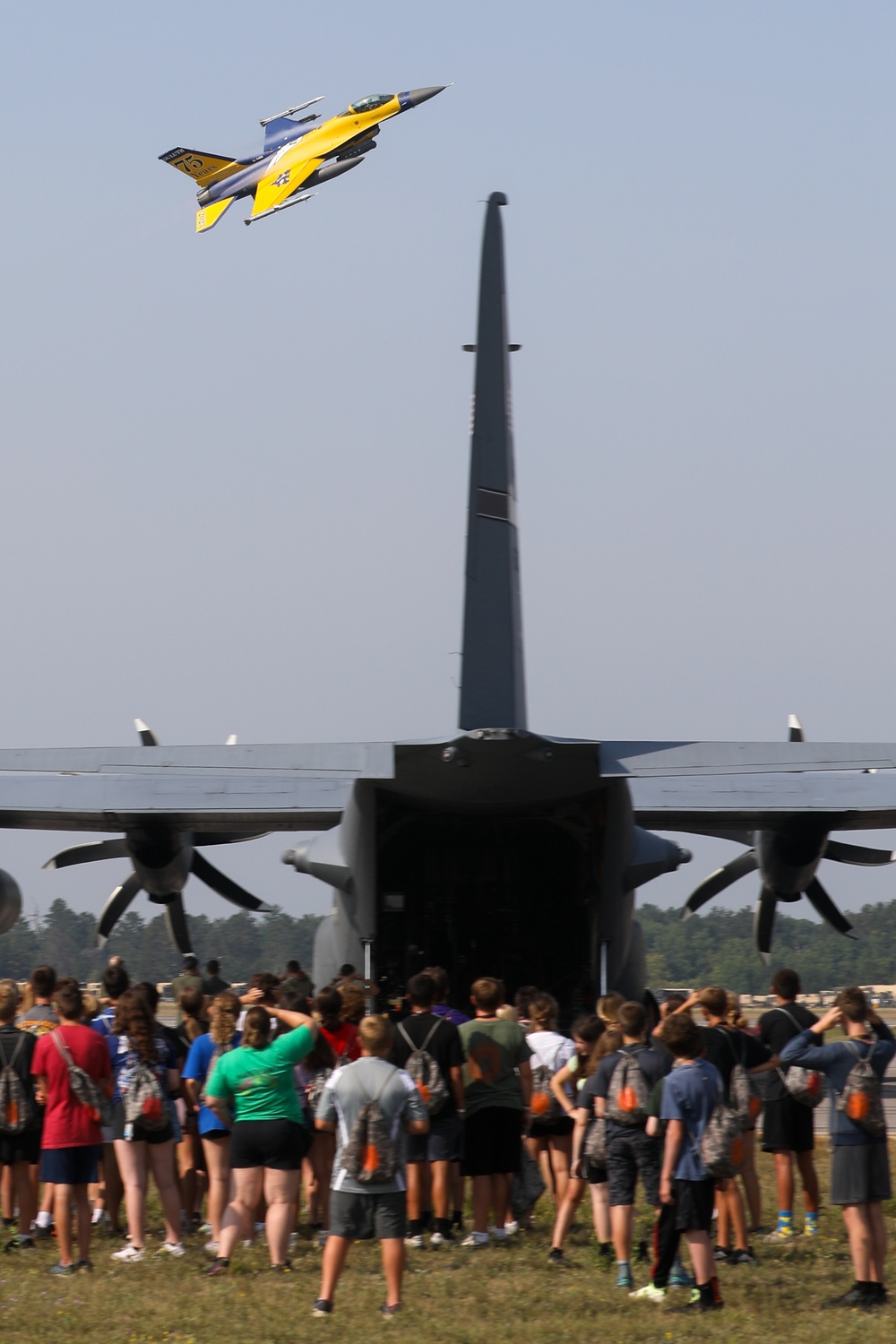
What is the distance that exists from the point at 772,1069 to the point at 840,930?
813 centimetres

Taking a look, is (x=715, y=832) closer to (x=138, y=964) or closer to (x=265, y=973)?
(x=265, y=973)

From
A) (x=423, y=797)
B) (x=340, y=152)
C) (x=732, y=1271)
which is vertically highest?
(x=340, y=152)

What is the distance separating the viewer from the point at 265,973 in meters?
7.96

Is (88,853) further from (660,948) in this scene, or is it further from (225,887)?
(660,948)

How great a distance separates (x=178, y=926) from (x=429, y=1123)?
8.87m

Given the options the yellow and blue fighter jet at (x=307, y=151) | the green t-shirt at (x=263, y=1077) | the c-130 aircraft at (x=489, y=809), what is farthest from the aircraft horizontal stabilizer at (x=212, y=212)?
the green t-shirt at (x=263, y=1077)

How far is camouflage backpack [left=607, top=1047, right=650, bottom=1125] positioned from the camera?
731 cm

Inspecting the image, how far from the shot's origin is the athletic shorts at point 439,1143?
8.20 m

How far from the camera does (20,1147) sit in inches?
324

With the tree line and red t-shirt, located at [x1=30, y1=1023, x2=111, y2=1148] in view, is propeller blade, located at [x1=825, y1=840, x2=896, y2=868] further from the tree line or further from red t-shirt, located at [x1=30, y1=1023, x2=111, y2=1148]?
the tree line

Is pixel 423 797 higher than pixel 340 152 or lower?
lower

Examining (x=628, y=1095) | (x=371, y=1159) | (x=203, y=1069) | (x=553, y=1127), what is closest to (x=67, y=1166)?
(x=203, y=1069)

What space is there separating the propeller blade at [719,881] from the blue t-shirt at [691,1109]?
9193mm

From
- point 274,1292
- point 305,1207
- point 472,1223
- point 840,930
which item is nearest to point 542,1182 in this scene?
point 472,1223
